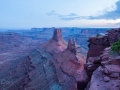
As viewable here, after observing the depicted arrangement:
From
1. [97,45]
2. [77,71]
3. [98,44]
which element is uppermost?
[98,44]

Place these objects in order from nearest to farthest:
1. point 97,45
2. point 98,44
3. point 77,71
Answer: point 98,44 → point 97,45 → point 77,71

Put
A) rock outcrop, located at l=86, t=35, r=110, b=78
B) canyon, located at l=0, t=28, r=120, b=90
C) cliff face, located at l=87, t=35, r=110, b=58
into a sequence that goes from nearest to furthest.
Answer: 1. canyon, located at l=0, t=28, r=120, b=90
2. rock outcrop, located at l=86, t=35, r=110, b=78
3. cliff face, located at l=87, t=35, r=110, b=58

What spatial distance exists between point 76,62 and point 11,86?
17549 mm

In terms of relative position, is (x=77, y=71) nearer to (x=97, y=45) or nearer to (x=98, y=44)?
(x=97, y=45)

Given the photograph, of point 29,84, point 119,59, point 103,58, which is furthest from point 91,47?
point 29,84

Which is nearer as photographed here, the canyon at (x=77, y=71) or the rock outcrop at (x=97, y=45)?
the canyon at (x=77, y=71)

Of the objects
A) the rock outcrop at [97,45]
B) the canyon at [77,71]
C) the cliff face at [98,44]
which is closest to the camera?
the canyon at [77,71]

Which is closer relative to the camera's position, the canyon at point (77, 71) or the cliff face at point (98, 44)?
the canyon at point (77, 71)

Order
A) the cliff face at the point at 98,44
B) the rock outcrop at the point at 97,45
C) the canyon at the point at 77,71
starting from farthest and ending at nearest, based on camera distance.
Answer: the cliff face at the point at 98,44 < the rock outcrop at the point at 97,45 < the canyon at the point at 77,71

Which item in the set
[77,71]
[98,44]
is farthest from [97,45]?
[77,71]

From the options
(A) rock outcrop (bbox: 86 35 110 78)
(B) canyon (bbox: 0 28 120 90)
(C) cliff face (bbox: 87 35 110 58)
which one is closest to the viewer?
(B) canyon (bbox: 0 28 120 90)

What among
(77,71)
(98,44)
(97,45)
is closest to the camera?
(98,44)

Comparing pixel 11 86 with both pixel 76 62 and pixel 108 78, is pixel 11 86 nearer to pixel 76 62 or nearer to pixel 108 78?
pixel 76 62

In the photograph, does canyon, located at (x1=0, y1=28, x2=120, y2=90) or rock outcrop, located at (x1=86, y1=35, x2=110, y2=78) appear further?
rock outcrop, located at (x1=86, y1=35, x2=110, y2=78)
